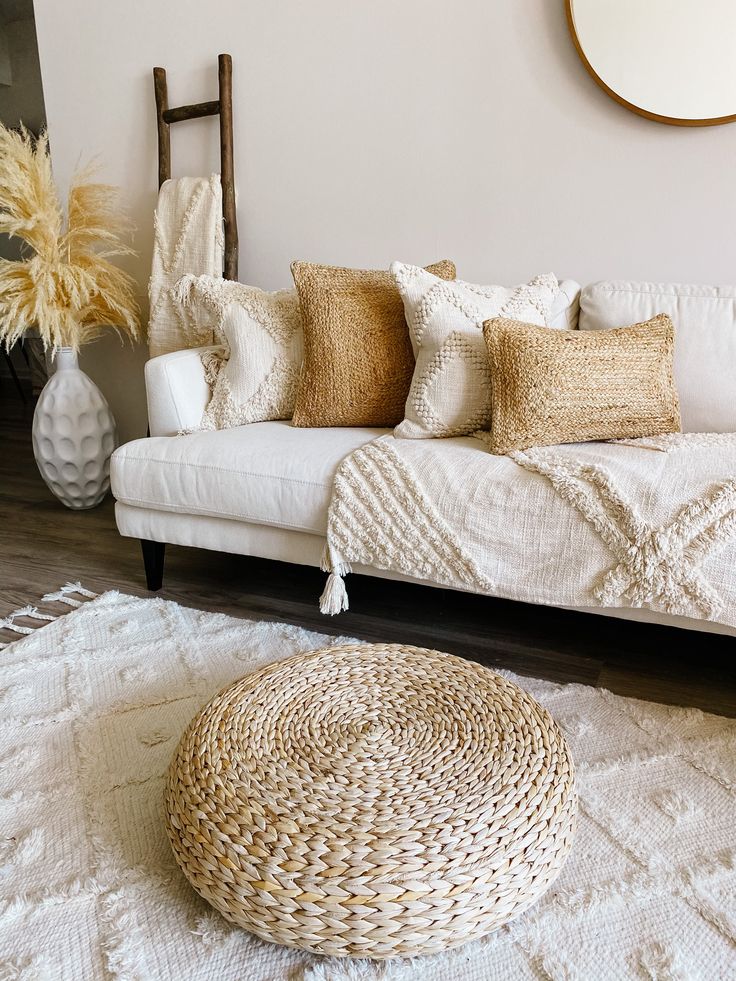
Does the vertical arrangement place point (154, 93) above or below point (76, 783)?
above

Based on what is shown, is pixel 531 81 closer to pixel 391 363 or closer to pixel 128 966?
pixel 391 363

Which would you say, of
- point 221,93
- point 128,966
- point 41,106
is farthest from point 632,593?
point 41,106

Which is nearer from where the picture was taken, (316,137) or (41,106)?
(316,137)

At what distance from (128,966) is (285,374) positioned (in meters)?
1.57

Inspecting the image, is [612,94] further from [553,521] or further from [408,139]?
[553,521]

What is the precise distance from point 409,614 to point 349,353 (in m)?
0.73

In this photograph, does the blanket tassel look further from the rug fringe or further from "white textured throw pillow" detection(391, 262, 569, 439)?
the rug fringe

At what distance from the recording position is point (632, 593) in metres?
1.56

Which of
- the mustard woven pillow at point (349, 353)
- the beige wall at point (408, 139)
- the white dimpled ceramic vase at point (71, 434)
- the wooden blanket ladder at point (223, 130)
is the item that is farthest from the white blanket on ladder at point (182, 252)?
the mustard woven pillow at point (349, 353)

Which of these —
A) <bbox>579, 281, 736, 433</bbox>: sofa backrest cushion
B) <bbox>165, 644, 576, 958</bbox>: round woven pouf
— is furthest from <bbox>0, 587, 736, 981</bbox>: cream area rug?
<bbox>579, 281, 736, 433</bbox>: sofa backrest cushion

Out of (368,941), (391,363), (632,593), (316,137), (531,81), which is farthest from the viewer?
(316,137)

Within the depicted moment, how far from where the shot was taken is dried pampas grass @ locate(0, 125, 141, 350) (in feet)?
9.02

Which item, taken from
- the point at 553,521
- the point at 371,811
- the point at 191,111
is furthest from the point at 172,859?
the point at 191,111

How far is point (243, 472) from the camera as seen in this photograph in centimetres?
196
